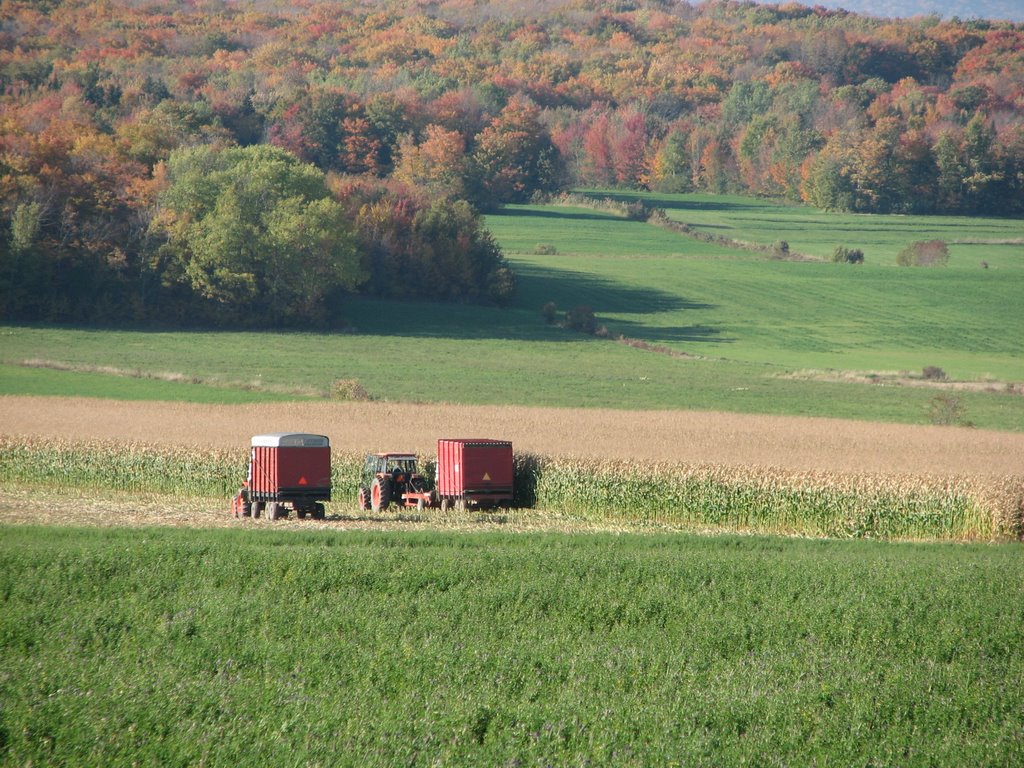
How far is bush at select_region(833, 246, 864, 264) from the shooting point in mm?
87750

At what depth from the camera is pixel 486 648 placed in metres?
11.9

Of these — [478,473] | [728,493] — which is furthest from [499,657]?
[478,473]

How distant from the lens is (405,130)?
348 ft

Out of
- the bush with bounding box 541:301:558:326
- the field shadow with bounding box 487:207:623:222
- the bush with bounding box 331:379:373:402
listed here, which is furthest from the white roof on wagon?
the field shadow with bounding box 487:207:623:222

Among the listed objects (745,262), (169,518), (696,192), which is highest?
(696,192)

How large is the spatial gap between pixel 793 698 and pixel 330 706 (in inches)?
157

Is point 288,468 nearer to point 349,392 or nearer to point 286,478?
point 286,478

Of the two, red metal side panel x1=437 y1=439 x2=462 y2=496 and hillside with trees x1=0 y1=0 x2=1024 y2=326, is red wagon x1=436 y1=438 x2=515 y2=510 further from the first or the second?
hillside with trees x1=0 y1=0 x2=1024 y2=326

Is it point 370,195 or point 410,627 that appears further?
point 370,195

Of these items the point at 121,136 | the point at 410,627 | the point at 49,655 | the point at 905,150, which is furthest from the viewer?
the point at 905,150

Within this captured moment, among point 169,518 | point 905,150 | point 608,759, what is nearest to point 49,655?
point 608,759

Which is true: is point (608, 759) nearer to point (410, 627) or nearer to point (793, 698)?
point (793, 698)

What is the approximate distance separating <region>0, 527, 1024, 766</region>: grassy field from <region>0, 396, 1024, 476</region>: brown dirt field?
11657 mm

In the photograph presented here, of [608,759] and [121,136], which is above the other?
[121,136]
